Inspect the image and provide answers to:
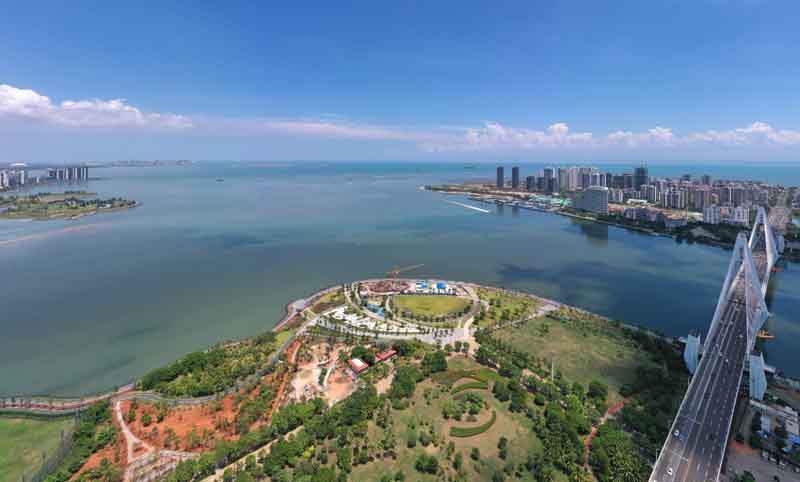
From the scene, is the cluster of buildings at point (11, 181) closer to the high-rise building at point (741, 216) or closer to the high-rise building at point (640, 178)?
the high-rise building at point (741, 216)

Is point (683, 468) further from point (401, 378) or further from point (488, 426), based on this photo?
point (401, 378)

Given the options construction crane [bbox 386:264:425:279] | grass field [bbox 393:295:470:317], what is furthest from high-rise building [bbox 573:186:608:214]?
grass field [bbox 393:295:470:317]

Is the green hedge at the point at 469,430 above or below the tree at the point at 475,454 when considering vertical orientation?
above

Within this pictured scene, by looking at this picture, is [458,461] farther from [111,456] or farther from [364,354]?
[111,456]

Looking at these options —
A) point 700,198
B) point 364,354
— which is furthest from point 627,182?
point 364,354

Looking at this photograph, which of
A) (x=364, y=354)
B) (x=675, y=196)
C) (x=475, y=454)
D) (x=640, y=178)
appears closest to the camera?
(x=475, y=454)

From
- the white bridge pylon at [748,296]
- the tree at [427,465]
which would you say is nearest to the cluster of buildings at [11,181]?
the tree at [427,465]
